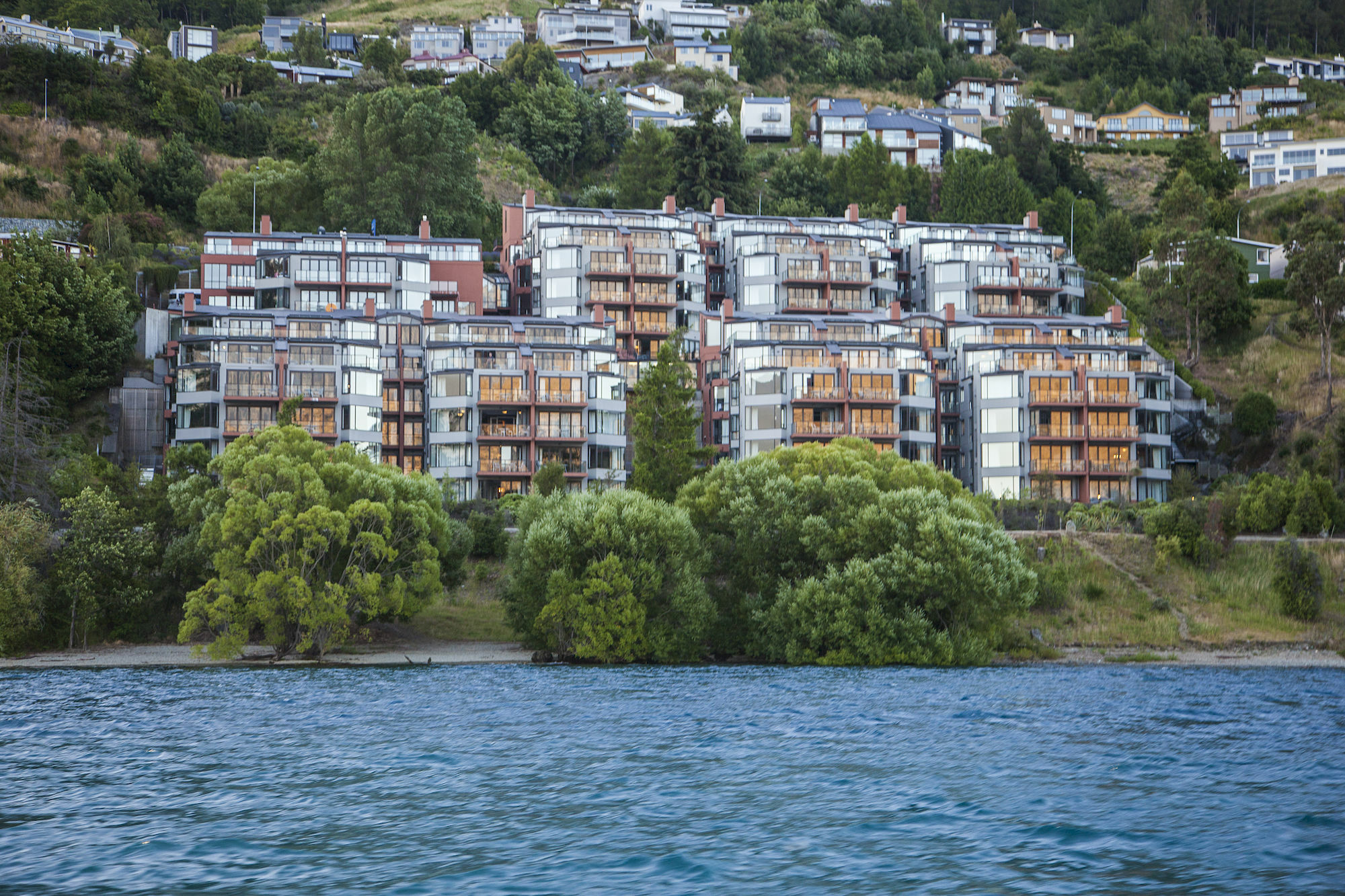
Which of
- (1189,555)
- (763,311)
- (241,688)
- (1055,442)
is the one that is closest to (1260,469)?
(1055,442)

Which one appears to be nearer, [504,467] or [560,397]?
[504,467]

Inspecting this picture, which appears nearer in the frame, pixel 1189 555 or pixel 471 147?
pixel 1189 555

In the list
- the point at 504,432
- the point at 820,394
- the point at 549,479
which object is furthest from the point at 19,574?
the point at 820,394

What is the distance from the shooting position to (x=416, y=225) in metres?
163

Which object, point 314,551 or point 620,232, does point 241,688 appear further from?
point 620,232

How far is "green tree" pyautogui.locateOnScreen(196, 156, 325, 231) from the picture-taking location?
16125 centimetres

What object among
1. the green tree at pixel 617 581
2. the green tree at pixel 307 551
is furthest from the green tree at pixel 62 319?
the green tree at pixel 617 581

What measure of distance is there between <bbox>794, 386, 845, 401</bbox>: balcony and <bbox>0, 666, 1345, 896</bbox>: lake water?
191 feet

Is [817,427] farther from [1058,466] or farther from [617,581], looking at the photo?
[617,581]

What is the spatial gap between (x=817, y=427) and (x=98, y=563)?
2431 inches

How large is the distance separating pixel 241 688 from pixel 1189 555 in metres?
59.0

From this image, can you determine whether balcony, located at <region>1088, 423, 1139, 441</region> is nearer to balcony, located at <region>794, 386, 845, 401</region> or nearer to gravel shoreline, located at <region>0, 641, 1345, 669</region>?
balcony, located at <region>794, 386, 845, 401</region>

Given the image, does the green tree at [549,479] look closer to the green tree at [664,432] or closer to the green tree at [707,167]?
the green tree at [664,432]

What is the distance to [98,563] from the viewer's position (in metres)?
83.3
